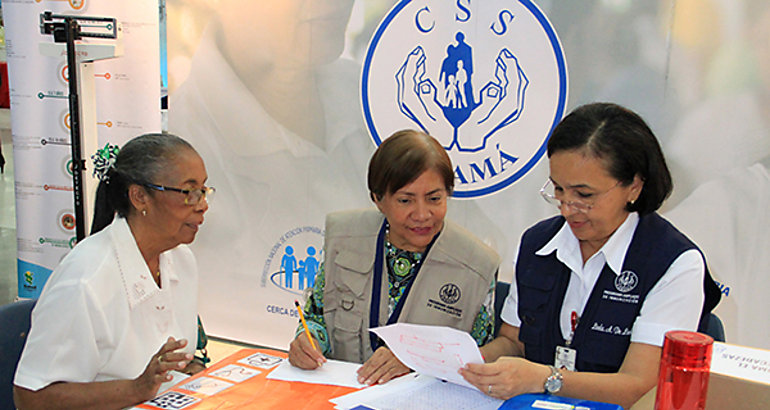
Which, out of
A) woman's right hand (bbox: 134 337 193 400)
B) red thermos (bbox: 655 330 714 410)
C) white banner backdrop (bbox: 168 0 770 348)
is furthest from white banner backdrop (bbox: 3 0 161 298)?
red thermos (bbox: 655 330 714 410)

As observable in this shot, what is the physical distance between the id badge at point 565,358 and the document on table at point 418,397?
345 mm

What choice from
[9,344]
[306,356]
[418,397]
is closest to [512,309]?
[418,397]

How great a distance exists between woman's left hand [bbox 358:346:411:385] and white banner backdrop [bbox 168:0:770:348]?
6.36ft

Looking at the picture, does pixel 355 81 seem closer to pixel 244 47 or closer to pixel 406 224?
pixel 244 47

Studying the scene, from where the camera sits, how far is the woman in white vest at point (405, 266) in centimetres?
208

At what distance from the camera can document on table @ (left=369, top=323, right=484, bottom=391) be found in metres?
1.56

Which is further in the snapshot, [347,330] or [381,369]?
[347,330]

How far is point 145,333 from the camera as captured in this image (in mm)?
1864

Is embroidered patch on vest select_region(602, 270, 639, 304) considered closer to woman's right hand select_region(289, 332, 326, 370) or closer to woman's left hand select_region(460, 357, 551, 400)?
woman's left hand select_region(460, 357, 551, 400)

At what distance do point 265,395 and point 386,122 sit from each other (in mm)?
2412

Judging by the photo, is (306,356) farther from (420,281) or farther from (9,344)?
(9,344)

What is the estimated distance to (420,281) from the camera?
209 centimetres

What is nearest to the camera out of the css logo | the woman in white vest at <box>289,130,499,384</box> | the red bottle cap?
the red bottle cap

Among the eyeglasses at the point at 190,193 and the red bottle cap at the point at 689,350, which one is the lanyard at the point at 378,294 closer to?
the eyeglasses at the point at 190,193
